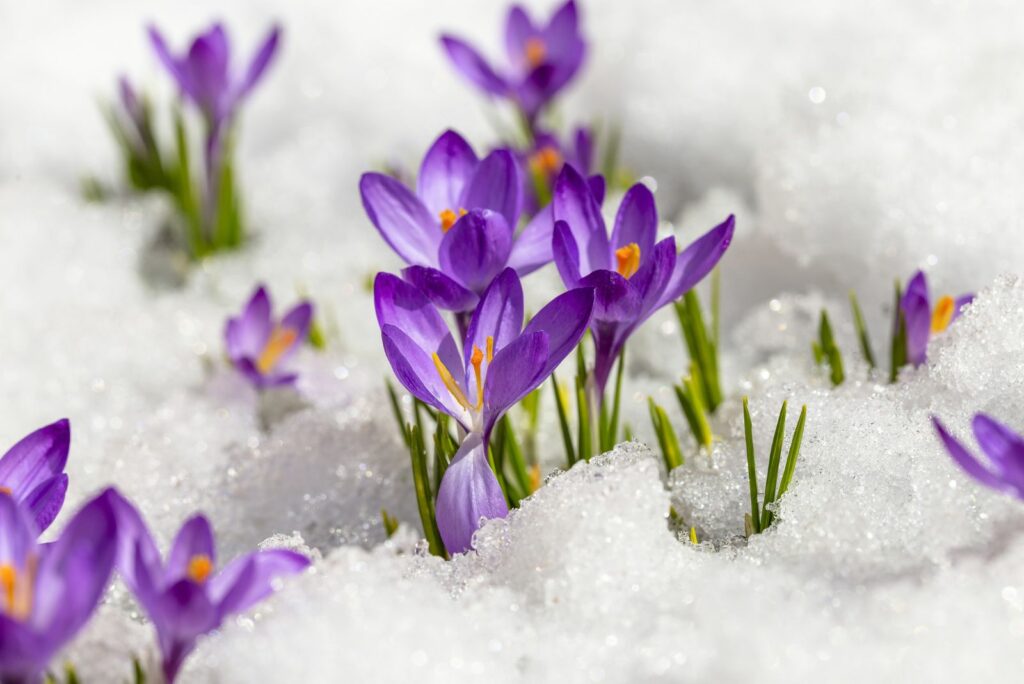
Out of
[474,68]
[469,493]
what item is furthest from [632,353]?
[469,493]

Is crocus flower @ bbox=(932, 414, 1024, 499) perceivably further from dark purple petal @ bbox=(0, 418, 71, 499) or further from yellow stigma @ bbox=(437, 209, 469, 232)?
dark purple petal @ bbox=(0, 418, 71, 499)

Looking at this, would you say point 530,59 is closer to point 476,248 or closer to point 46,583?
point 476,248

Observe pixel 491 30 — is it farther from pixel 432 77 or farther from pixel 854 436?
pixel 854 436

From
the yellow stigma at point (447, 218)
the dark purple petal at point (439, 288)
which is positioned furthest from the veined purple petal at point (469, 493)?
the yellow stigma at point (447, 218)

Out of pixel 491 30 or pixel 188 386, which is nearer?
pixel 188 386

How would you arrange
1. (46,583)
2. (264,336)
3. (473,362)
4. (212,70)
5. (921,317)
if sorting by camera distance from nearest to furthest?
(46,583)
(473,362)
(921,317)
(264,336)
(212,70)

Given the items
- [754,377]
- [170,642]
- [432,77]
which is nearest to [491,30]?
[432,77]

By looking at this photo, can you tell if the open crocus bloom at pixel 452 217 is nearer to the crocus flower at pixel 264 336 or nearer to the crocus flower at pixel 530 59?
the crocus flower at pixel 264 336
